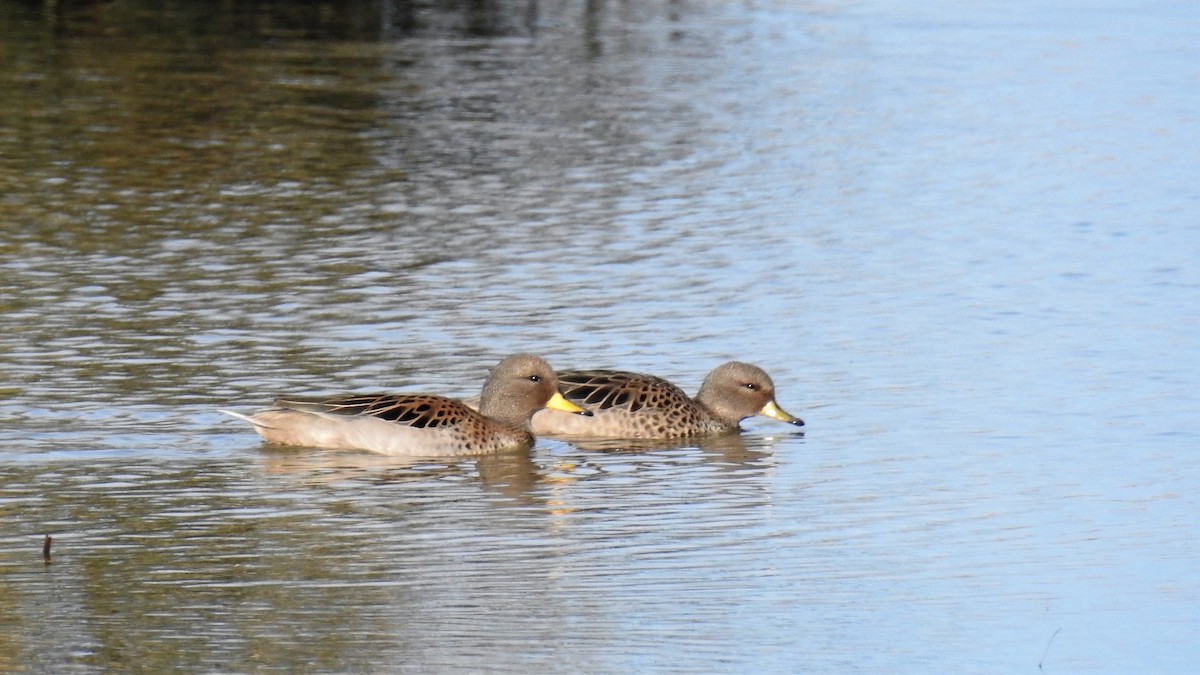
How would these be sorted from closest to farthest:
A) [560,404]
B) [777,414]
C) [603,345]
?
[560,404]
[777,414]
[603,345]

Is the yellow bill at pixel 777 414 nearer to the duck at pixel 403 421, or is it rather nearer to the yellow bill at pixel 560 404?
the yellow bill at pixel 560 404

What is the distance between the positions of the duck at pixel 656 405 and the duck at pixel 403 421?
33cm

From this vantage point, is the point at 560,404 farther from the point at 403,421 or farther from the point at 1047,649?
the point at 1047,649

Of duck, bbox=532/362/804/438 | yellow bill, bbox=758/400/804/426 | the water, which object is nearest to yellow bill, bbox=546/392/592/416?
duck, bbox=532/362/804/438

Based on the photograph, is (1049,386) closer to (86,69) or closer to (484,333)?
(484,333)

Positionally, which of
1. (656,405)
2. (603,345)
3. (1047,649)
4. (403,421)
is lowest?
(603,345)

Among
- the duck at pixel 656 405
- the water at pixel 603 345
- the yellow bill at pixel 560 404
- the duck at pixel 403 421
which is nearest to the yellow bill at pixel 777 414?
the duck at pixel 656 405

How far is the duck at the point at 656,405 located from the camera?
1225 centimetres

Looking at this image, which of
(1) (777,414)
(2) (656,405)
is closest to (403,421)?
(2) (656,405)

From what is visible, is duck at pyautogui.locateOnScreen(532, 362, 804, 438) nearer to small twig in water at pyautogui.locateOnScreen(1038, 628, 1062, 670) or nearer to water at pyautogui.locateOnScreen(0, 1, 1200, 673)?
water at pyautogui.locateOnScreen(0, 1, 1200, 673)

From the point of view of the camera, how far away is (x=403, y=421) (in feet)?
38.0

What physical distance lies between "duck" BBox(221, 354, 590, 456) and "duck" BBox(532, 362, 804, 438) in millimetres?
332

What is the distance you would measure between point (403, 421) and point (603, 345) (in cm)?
276

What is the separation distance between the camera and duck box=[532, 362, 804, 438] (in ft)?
40.2
